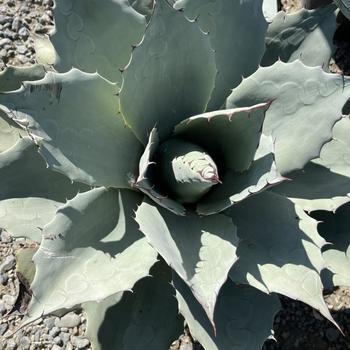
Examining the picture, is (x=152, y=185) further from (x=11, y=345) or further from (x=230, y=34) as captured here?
(x=11, y=345)

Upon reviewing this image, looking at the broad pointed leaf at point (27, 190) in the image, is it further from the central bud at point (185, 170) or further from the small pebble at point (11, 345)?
the small pebble at point (11, 345)

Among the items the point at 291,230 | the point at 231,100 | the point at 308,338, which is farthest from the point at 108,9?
the point at 308,338

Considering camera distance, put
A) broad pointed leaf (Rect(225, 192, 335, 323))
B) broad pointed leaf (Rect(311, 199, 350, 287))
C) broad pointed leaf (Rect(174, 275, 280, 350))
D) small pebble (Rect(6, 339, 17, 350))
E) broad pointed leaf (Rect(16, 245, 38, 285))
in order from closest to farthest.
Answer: broad pointed leaf (Rect(225, 192, 335, 323)), broad pointed leaf (Rect(174, 275, 280, 350)), broad pointed leaf (Rect(311, 199, 350, 287)), broad pointed leaf (Rect(16, 245, 38, 285)), small pebble (Rect(6, 339, 17, 350))

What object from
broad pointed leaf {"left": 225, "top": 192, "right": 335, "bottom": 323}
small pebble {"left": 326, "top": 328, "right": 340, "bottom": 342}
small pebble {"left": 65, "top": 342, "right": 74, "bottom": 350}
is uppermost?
broad pointed leaf {"left": 225, "top": 192, "right": 335, "bottom": 323}

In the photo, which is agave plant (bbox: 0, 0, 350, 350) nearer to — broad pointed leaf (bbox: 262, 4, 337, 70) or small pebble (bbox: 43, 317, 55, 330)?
broad pointed leaf (bbox: 262, 4, 337, 70)

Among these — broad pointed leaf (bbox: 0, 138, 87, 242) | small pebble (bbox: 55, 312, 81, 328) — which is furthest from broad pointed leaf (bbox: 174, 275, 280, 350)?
small pebble (bbox: 55, 312, 81, 328)
